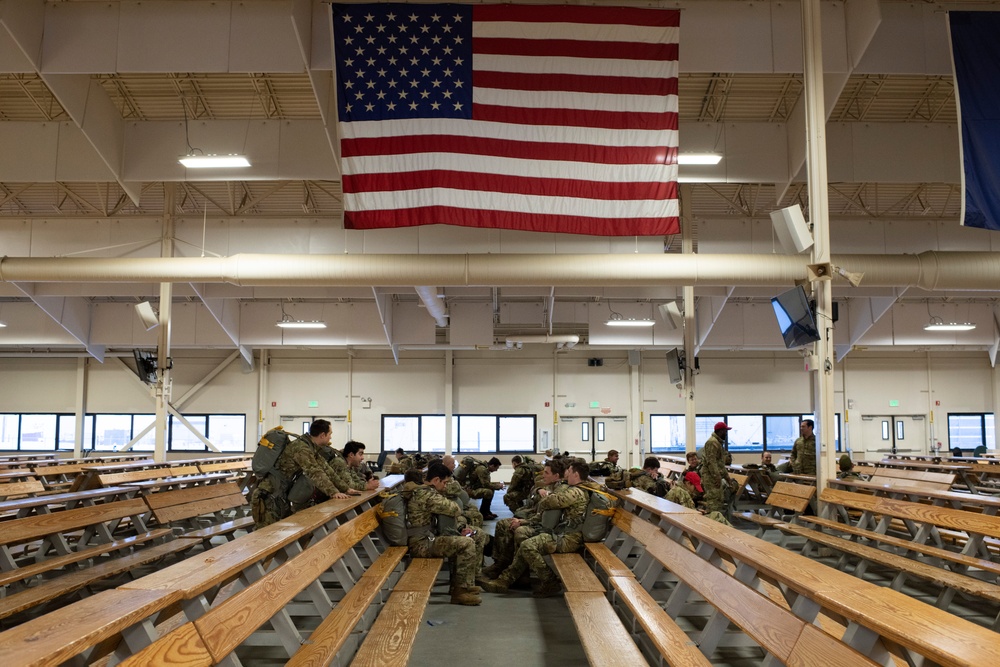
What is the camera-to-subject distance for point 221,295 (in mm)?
17969

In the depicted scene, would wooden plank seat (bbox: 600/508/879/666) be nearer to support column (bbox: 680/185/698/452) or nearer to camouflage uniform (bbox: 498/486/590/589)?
camouflage uniform (bbox: 498/486/590/589)

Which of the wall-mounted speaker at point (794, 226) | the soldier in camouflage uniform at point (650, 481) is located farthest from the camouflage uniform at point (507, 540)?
the wall-mounted speaker at point (794, 226)

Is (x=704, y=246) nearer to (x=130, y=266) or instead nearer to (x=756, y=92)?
(x=756, y=92)

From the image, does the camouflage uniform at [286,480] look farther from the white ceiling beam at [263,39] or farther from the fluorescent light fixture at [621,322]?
the fluorescent light fixture at [621,322]

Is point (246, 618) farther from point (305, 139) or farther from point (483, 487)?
point (305, 139)

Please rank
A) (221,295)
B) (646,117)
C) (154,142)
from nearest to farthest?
1. (646,117)
2. (154,142)
3. (221,295)

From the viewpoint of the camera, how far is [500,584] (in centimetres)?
654

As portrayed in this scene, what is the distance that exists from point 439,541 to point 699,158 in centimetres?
695

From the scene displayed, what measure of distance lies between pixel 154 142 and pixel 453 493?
808 cm

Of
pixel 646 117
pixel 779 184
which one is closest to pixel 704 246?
pixel 779 184

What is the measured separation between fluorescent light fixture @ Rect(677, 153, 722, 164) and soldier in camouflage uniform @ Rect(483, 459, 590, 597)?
5.66 meters

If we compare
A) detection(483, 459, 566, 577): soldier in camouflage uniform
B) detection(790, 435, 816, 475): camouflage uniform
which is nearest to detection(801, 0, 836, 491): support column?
detection(790, 435, 816, 475): camouflage uniform

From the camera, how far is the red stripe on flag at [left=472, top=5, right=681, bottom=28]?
352 inches

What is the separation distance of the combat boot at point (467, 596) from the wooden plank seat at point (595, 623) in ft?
2.48
